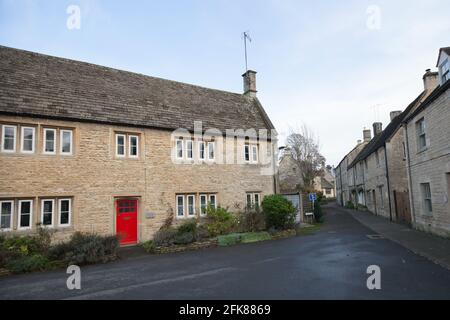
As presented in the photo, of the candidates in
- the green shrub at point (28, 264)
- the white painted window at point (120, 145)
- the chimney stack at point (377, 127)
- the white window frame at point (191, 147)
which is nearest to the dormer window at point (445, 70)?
the white window frame at point (191, 147)

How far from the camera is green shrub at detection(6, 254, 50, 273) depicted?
9799mm

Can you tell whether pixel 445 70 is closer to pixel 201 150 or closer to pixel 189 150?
pixel 201 150

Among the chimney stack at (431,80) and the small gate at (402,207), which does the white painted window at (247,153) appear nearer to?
the small gate at (402,207)

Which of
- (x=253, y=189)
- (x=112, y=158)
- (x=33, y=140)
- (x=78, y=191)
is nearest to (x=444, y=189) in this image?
(x=253, y=189)

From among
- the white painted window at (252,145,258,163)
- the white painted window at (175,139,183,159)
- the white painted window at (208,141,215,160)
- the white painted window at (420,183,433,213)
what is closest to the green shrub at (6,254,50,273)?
the white painted window at (175,139,183,159)

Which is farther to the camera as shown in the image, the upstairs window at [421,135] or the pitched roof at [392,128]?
the pitched roof at [392,128]

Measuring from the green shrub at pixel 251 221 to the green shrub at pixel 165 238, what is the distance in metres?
4.57

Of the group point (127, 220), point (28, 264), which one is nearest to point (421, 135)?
point (127, 220)

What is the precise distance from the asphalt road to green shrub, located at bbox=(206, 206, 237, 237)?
10.0 ft

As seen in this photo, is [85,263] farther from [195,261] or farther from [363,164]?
[363,164]

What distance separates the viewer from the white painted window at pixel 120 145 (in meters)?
14.4

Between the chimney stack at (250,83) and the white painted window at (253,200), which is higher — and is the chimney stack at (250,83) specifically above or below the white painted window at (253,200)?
above

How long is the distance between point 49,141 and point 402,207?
22.5 metres

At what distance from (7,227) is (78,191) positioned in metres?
2.81
